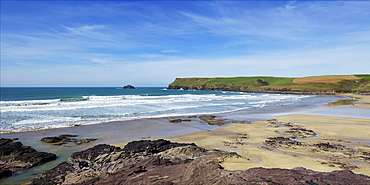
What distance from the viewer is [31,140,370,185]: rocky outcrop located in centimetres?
627

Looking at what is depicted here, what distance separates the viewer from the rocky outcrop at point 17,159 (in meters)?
8.95

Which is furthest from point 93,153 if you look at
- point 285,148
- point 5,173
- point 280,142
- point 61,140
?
point 280,142

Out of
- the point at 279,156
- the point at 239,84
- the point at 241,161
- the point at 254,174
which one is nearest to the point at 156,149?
the point at 241,161

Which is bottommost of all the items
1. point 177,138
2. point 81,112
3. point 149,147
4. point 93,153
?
point 177,138

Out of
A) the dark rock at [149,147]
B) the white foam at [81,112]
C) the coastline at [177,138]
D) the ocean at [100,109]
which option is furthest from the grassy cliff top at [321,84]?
the dark rock at [149,147]

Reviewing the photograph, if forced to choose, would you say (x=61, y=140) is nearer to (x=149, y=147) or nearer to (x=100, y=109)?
(x=149, y=147)

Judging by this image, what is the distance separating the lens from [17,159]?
956cm

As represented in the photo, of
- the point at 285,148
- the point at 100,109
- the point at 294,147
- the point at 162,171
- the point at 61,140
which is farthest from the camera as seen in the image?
the point at 100,109

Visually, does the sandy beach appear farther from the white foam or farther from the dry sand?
the white foam

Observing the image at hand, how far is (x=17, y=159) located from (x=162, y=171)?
6897mm

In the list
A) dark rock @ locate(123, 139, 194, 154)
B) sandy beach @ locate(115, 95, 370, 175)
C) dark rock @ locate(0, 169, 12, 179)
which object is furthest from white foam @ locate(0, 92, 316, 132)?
dark rock @ locate(123, 139, 194, 154)

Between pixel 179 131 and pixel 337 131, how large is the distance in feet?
39.2

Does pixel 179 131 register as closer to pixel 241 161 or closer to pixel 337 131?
pixel 241 161

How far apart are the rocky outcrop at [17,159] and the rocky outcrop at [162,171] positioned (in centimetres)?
150
